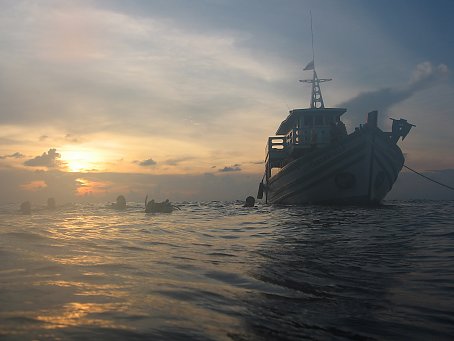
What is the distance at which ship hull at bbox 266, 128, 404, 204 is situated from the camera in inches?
1013

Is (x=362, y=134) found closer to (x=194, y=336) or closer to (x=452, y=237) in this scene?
(x=452, y=237)

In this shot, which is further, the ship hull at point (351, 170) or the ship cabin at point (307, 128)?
the ship cabin at point (307, 128)

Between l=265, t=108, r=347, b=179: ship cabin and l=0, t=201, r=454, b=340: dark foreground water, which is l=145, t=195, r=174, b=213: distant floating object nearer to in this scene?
l=265, t=108, r=347, b=179: ship cabin

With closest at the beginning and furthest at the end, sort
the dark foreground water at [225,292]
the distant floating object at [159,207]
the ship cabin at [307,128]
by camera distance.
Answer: the dark foreground water at [225,292] < the distant floating object at [159,207] < the ship cabin at [307,128]

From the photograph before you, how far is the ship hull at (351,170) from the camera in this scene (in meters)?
25.7

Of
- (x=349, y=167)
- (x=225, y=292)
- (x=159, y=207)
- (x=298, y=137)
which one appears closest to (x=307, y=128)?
(x=298, y=137)

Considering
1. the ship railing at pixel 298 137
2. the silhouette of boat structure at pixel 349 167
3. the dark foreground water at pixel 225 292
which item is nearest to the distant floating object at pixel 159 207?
the silhouette of boat structure at pixel 349 167

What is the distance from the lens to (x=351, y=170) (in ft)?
84.9

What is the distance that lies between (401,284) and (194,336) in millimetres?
3547

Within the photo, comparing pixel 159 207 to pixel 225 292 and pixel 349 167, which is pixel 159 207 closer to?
pixel 349 167

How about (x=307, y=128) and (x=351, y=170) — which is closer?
(x=351, y=170)

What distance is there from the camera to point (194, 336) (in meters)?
3.04

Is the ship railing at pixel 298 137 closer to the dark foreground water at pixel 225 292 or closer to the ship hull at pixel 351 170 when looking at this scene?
the ship hull at pixel 351 170

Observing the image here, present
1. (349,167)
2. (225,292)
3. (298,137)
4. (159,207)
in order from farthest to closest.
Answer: (298,137)
(159,207)
(349,167)
(225,292)
